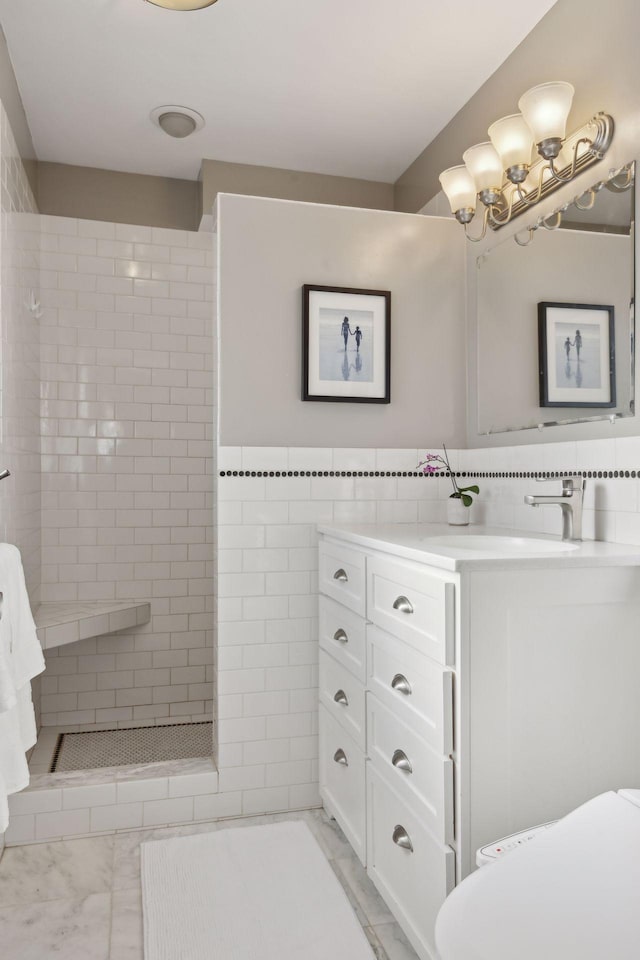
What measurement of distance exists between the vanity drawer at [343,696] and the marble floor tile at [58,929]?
2.80ft

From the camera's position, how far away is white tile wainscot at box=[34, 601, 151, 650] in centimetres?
278

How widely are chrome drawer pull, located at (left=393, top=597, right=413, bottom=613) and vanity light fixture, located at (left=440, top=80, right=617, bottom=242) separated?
4.26 feet

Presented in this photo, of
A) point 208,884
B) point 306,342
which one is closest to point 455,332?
point 306,342

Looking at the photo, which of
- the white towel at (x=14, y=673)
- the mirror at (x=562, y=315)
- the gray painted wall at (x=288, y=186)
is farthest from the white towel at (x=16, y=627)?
the gray painted wall at (x=288, y=186)

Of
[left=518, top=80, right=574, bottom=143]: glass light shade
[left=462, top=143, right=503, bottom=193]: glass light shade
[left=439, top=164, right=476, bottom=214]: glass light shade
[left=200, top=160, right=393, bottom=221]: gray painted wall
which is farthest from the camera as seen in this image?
[left=200, top=160, right=393, bottom=221]: gray painted wall

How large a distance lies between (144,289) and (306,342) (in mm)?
1251

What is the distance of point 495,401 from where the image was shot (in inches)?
99.5

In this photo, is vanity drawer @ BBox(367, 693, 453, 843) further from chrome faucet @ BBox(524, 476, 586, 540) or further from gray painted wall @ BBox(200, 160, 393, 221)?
gray painted wall @ BBox(200, 160, 393, 221)

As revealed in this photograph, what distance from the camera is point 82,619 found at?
291 cm

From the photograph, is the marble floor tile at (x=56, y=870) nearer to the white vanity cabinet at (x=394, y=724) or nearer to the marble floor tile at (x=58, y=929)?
the marble floor tile at (x=58, y=929)

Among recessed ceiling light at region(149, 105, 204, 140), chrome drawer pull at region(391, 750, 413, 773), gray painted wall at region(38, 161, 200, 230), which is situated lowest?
chrome drawer pull at region(391, 750, 413, 773)

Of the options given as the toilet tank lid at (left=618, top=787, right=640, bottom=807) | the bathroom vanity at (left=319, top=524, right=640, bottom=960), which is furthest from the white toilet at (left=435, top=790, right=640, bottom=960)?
the bathroom vanity at (left=319, top=524, right=640, bottom=960)

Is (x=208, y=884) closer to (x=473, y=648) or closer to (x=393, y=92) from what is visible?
(x=473, y=648)

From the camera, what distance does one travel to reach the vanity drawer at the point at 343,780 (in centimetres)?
204
